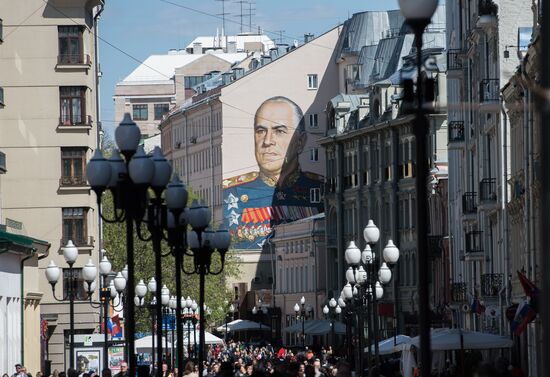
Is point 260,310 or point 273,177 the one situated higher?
point 273,177

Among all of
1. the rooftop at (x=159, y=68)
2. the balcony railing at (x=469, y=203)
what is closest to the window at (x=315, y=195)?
the rooftop at (x=159, y=68)

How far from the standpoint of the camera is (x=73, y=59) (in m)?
57.8

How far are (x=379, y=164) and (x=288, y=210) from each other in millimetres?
24907

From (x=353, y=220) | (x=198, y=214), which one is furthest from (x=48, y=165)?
(x=353, y=220)

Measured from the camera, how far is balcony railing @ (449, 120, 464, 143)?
63.6 meters

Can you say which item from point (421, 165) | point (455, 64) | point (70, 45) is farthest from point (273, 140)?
point (421, 165)

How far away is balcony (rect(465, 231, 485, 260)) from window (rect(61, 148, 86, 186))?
12745 millimetres

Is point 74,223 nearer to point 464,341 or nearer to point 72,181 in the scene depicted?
point 72,181

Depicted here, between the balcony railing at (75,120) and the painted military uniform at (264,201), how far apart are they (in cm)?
6567

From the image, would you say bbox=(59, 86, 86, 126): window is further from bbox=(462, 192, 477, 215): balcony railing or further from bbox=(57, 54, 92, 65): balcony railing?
bbox=(462, 192, 477, 215): balcony railing

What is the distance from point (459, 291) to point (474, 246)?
4058mm

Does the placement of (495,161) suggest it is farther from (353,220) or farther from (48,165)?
(353,220)

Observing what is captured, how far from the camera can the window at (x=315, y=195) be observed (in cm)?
12569

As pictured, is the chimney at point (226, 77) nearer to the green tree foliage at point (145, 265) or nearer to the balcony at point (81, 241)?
the green tree foliage at point (145, 265)
